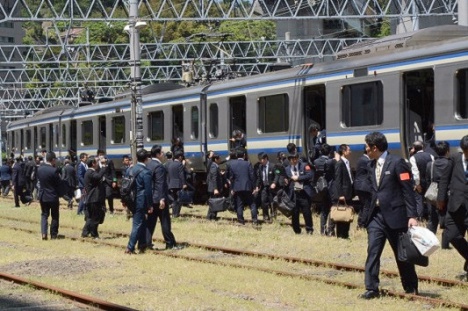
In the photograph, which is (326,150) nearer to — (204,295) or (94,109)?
(204,295)

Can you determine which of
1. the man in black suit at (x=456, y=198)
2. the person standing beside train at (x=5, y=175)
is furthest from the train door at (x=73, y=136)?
the man in black suit at (x=456, y=198)

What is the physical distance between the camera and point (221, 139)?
1153 inches

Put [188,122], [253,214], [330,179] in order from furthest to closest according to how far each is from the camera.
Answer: [188,122], [253,214], [330,179]

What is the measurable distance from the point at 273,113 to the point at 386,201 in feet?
48.1

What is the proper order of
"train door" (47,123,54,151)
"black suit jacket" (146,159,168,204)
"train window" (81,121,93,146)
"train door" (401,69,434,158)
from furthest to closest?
"train door" (47,123,54,151) → "train window" (81,121,93,146) → "train door" (401,69,434,158) → "black suit jacket" (146,159,168,204)

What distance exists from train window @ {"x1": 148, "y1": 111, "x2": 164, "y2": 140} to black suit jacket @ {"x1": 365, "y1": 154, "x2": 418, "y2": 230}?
71.3 feet

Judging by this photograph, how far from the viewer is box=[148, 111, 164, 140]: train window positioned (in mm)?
33312

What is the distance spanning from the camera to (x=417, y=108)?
21.3 m

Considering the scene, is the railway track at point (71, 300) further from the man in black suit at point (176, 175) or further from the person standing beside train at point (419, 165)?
the man in black suit at point (176, 175)

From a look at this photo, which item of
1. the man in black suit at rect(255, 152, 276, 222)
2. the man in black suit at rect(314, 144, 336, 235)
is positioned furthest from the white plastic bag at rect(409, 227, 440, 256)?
the man in black suit at rect(255, 152, 276, 222)

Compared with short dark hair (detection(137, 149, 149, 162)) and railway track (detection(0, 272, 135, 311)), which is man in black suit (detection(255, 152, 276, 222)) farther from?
railway track (detection(0, 272, 135, 311))

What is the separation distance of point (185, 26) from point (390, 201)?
71767mm

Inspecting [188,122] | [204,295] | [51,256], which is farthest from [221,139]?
[204,295]

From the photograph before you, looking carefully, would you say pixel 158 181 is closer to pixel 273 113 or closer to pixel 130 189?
pixel 130 189
